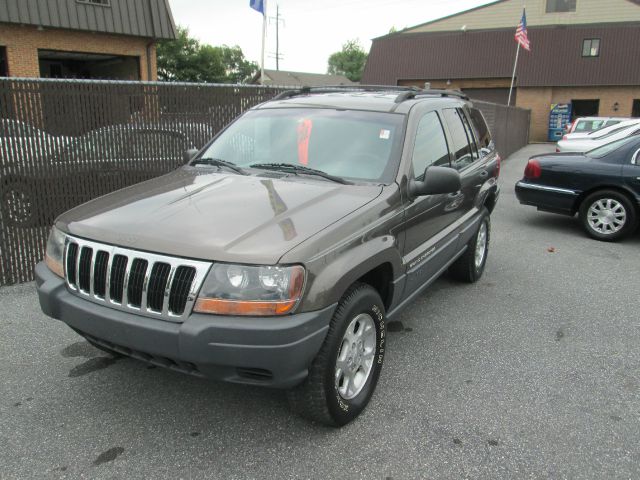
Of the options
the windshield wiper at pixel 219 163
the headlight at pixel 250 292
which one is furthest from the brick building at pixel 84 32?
the headlight at pixel 250 292

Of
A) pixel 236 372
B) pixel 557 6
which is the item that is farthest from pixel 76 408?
pixel 557 6

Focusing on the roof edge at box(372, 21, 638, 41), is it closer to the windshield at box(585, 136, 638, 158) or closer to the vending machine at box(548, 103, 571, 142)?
the vending machine at box(548, 103, 571, 142)

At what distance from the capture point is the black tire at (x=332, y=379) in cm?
272

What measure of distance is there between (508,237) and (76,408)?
636 centimetres

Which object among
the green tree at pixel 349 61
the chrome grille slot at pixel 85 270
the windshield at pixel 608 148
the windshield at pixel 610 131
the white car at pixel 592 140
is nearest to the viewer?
the chrome grille slot at pixel 85 270

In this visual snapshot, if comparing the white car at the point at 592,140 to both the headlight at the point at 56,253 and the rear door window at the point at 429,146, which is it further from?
the headlight at the point at 56,253

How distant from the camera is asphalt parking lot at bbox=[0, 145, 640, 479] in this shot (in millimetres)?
2721

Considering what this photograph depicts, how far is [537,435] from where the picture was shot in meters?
2.98

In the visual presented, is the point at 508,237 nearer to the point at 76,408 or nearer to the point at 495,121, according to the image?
the point at 76,408

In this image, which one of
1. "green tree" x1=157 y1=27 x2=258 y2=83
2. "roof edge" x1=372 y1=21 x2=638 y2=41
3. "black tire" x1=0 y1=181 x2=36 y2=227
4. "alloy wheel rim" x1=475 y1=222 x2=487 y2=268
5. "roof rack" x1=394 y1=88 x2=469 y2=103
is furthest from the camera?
"green tree" x1=157 y1=27 x2=258 y2=83

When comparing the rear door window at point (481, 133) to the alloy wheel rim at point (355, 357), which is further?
the rear door window at point (481, 133)

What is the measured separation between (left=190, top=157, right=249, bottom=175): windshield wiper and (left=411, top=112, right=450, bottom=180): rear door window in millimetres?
1203

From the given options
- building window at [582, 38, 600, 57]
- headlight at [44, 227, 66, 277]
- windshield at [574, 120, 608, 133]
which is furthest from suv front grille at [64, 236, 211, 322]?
building window at [582, 38, 600, 57]

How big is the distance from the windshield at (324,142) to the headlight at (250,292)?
1242 millimetres
